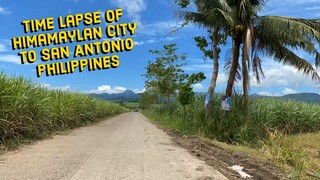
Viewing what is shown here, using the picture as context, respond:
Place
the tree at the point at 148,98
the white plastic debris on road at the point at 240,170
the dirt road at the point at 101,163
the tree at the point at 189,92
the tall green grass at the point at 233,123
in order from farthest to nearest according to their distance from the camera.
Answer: the tree at the point at 148,98, the tree at the point at 189,92, the tall green grass at the point at 233,123, the white plastic debris on road at the point at 240,170, the dirt road at the point at 101,163

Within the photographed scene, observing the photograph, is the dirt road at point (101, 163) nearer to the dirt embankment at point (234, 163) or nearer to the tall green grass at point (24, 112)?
the dirt embankment at point (234, 163)

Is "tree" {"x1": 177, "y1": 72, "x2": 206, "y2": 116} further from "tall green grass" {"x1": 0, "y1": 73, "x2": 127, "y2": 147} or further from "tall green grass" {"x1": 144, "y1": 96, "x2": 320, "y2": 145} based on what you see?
"tall green grass" {"x1": 0, "y1": 73, "x2": 127, "y2": 147}

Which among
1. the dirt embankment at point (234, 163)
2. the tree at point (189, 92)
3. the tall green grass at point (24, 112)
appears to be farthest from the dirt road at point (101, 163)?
the tree at point (189, 92)

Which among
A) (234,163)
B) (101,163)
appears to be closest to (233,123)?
(234,163)

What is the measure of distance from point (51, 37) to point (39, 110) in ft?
16.5

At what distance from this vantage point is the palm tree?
13.7 m

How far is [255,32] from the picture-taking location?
50.3 feet

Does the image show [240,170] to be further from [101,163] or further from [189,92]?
[189,92]

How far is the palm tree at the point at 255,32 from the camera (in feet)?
45.0

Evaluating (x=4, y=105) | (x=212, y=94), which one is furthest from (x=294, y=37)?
(x=4, y=105)

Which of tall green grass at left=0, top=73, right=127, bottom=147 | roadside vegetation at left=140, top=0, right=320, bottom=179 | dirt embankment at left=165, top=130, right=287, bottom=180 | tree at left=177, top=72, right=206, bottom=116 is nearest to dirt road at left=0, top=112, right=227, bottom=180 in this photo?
dirt embankment at left=165, top=130, right=287, bottom=180

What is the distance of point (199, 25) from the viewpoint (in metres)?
16.1

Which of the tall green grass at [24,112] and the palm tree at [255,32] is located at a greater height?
the palm tree at [255,32]

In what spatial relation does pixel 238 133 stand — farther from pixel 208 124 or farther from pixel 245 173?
pixel 245 173
